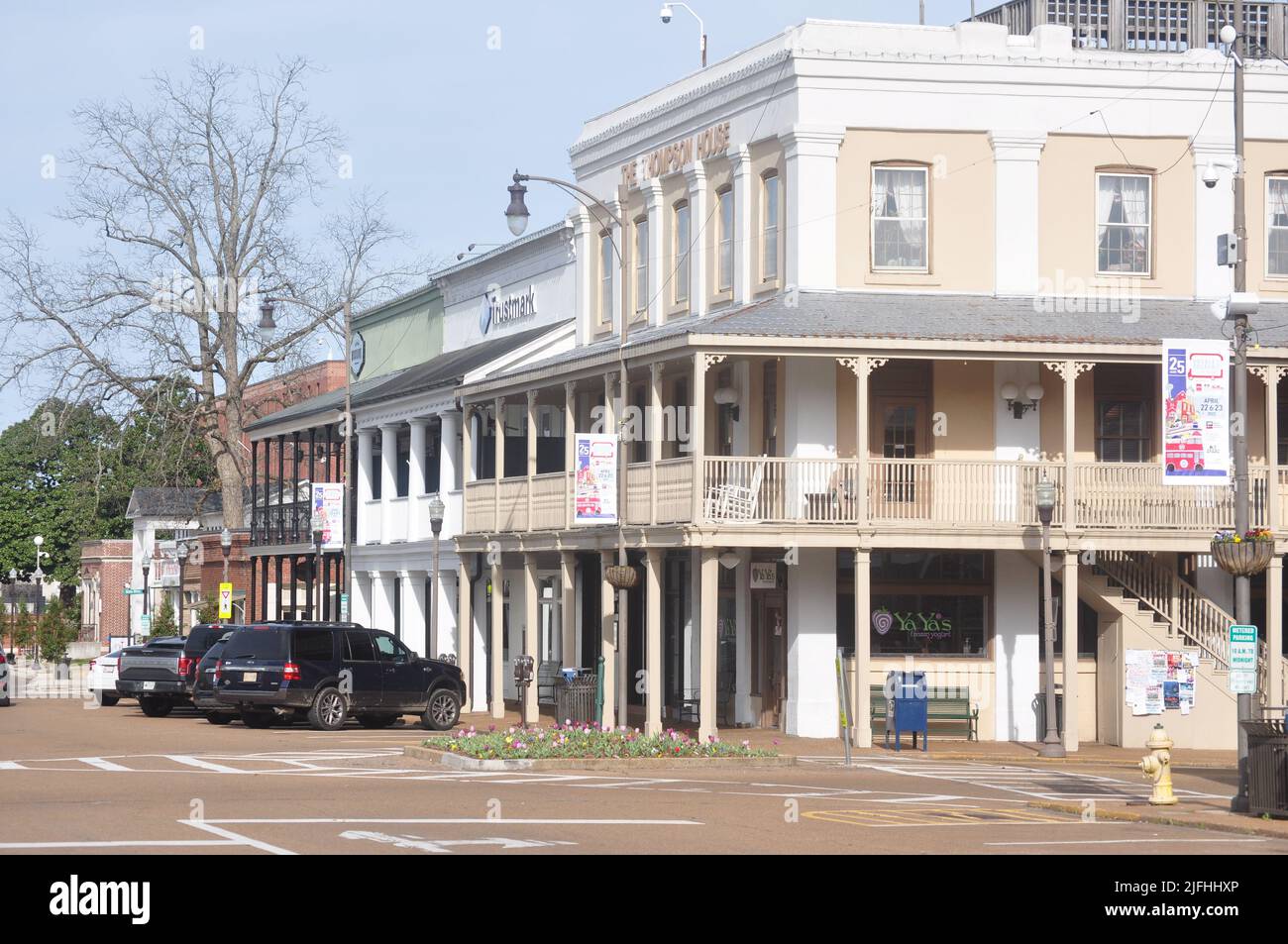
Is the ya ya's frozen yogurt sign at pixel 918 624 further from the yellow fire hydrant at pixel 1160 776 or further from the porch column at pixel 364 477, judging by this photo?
the porch column at pixel 364 477

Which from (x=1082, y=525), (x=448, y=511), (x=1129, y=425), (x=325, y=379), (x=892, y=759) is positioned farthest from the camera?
(x=325, y=379)

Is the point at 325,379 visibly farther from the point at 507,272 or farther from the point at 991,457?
the point at 991,457

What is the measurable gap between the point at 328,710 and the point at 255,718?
7.54ft

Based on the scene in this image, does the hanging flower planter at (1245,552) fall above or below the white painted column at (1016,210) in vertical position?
below

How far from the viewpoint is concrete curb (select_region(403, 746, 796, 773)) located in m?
25.3

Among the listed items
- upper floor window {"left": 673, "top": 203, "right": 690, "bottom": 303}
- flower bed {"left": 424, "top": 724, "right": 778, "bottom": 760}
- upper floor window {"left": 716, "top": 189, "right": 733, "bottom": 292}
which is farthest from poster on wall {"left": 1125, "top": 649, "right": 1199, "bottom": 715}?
upper floor window {"left": 673, "top": 203, "right": 690, "bottom": 303}

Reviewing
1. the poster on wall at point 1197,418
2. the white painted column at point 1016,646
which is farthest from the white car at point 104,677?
the poster on wall at point 1197,418

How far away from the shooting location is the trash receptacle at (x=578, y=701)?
33250 millimetres

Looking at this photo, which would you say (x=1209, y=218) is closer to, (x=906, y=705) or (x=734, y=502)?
(x=734, y=502)

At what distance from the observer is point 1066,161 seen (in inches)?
1321

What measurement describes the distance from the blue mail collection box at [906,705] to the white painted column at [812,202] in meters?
6.55

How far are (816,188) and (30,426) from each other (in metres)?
74.6

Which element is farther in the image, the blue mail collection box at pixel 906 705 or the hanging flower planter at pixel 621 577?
the hanging flower planter at pixel 621 577
